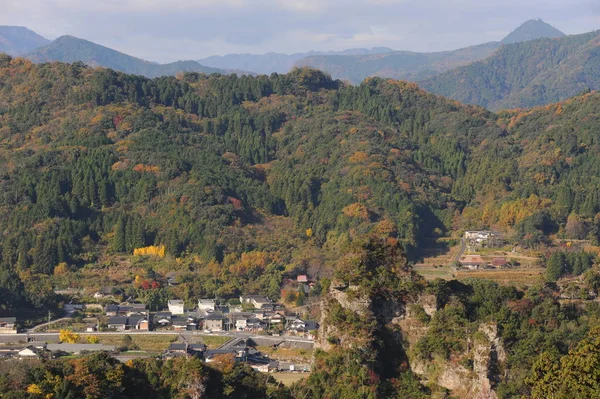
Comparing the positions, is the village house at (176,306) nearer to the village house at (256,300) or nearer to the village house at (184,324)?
the village house at (184,324)

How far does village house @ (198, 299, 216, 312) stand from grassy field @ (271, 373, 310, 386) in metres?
12.2

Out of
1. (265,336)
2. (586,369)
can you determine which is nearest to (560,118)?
(265,336)

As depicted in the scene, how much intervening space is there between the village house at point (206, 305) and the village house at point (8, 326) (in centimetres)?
885

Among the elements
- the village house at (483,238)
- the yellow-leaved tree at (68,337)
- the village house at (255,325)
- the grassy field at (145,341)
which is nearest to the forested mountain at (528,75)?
the village house at (483,238)

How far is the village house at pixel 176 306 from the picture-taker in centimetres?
4662

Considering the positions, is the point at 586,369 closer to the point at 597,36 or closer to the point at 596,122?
the point at 596,122

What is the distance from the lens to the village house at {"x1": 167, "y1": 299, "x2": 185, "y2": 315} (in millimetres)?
46625

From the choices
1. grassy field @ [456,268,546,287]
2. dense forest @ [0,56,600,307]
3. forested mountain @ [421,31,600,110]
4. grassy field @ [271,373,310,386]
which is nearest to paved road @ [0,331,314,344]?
dense forest @ [0,56,600,307]

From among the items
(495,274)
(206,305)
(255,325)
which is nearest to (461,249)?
(495,274)

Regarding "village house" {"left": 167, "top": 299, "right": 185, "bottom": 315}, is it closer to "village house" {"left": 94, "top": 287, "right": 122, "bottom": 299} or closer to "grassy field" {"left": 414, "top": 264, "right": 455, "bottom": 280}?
"village house" {"left": 94, "top": 287, "right": 122, "bottom": 299}

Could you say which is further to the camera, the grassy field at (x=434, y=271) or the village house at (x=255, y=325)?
the grassy field at (x=434, y=271)

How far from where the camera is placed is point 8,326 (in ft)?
139

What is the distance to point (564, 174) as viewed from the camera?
68562 millimetres

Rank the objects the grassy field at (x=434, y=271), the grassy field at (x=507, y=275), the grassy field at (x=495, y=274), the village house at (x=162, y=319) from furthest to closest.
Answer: the grassy field at (x=434, y=271), the grassy field at (x=495, y=274), the grassy field at (x=507, y=275), the village house at (x=162, y=319)
